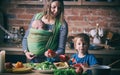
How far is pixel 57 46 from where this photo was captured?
353 centimetres

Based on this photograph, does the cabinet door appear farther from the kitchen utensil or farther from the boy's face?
the kitchen utensil

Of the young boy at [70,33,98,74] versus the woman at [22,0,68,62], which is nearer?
the young boy at [70,33,98,74]

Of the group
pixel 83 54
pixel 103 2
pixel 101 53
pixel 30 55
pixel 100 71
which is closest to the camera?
pixel 100 71

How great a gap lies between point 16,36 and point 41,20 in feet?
2.68

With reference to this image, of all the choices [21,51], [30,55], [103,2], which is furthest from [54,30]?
[103,2]

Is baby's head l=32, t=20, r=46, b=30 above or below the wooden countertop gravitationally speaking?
above

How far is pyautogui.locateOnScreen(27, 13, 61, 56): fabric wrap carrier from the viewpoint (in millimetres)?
3529

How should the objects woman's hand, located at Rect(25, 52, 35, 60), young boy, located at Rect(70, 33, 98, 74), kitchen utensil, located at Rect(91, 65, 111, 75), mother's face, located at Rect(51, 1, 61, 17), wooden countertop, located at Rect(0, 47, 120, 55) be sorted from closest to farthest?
1. kitchen utensil, located at Rect(91, 65, 111, 75)
2. young boy, located at Rect(70, 33, 98, 74)
3. woman's hand, located at Rect(25, 52, 35, 60)
4. mother's face, located at Rect(51, 1, 61, 17)
5. wooden countertop, located at Rect(0, 47, 120, 55)

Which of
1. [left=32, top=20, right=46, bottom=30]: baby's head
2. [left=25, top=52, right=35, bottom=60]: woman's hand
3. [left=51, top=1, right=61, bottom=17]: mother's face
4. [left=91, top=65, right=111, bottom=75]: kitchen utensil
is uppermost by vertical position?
[left=51, top=1, right=61, bottom=17]: mother's face

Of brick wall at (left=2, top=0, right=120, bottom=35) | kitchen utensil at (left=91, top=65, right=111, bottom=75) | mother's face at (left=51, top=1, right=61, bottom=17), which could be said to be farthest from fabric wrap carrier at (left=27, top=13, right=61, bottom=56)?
kitchen utensil at (left=91, top=65, right=111, bottom=75)

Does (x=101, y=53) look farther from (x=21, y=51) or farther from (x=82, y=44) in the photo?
(x=21, y=51)

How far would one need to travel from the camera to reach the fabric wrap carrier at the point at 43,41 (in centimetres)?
353

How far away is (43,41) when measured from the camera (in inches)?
140

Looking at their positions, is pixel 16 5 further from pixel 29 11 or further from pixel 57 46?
pixel 57 46
